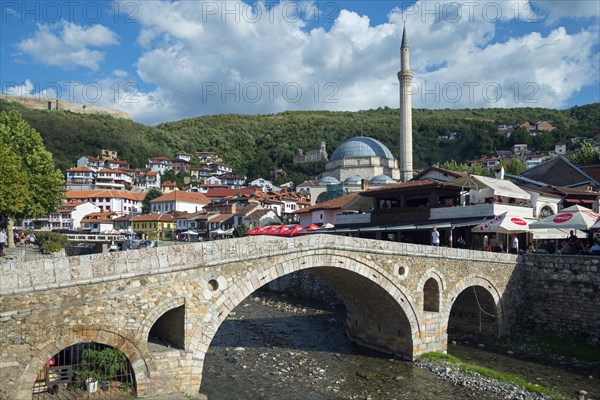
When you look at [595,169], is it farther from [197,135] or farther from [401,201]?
[197,135]

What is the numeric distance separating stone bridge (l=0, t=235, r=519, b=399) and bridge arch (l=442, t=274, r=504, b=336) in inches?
4.3

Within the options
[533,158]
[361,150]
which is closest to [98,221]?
[361,150]

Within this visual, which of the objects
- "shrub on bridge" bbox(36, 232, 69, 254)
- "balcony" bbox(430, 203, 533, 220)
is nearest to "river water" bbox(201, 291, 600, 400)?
"balcony" bbox(430, 203, 533, 220)

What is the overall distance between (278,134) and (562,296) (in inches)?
4230

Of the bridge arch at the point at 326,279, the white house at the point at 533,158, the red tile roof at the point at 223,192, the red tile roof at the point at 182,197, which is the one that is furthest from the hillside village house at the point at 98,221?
the white house at the point at 533,158

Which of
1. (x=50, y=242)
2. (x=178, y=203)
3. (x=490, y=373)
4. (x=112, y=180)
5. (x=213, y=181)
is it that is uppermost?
(x=213, y=181)

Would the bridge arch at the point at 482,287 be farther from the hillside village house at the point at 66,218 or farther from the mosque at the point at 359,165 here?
the hillside village house at the point at 66,218

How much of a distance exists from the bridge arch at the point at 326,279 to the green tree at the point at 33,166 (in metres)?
21.3

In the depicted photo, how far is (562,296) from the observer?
61.5 ft

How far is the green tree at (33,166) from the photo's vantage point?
29.0 meters

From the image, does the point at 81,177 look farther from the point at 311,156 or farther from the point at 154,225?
the point at 311,156

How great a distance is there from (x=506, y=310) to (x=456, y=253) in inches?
163

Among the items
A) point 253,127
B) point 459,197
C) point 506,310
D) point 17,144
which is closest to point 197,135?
point 253,127

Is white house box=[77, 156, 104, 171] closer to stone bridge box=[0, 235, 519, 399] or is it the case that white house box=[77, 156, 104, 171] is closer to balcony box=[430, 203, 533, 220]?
balcony box=[430, 203, 533, 220]
